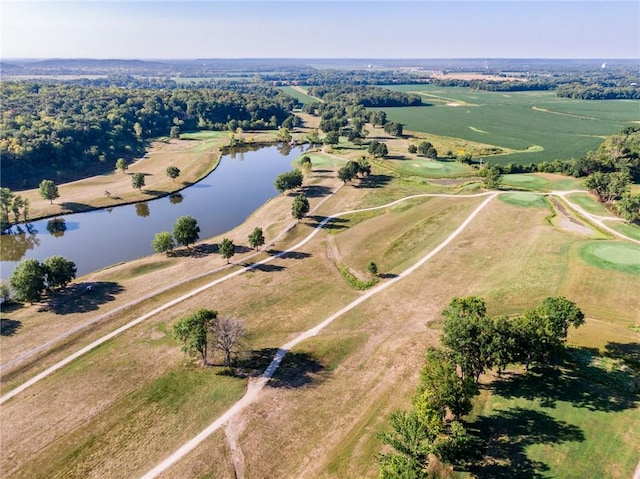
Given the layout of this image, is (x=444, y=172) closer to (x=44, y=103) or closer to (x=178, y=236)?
(x=178, y=236)

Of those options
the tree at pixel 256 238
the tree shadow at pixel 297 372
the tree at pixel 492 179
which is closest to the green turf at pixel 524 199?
the tree at pixel 492 179

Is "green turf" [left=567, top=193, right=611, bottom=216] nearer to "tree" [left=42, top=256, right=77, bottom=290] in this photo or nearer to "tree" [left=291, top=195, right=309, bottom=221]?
"tree" [left=291, top=195, right=309, bottom=221]

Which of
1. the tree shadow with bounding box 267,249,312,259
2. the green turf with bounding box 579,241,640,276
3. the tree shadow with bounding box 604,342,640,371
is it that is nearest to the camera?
the tree shadow with bounding box 604,342,640,371

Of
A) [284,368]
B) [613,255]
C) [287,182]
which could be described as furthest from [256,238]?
[613,255]

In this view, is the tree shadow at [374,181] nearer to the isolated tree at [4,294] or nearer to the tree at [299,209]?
the tree at [299,209]

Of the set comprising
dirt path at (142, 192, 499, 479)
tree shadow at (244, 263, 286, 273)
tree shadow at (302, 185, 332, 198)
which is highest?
tree shadow at (302, 185, 332, 198)

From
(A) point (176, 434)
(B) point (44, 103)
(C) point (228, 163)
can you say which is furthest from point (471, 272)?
(B) point (44, 103)

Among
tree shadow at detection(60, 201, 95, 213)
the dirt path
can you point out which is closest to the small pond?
tree shadow at detection(60, 201, 95, 213)
